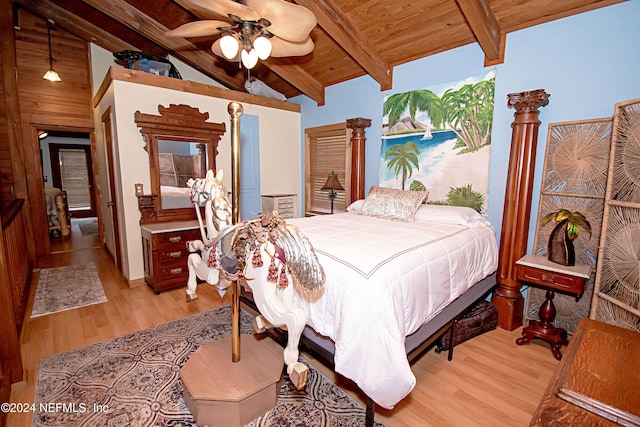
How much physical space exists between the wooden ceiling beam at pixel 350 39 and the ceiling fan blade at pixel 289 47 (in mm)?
696

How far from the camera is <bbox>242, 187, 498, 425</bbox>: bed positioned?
1.46 metres

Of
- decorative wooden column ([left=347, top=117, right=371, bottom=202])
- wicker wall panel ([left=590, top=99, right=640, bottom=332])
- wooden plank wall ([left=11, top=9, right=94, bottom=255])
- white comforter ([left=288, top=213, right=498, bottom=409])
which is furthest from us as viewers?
wooden plank wall ([left=11, top=9, right=94, bottom=255])

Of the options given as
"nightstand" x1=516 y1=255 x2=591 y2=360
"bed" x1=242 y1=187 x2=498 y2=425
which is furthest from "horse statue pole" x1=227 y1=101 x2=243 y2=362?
"nightstand" x1=516 y1=255 x2=591 y2=360

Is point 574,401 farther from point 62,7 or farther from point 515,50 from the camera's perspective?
point 62,7

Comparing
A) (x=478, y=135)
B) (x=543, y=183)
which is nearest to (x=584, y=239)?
(x=543, y=183)

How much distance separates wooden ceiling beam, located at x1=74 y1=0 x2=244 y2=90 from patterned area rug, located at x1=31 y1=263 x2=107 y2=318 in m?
3.20

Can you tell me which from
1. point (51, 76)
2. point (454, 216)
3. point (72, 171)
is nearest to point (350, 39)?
→ point (454, 216)

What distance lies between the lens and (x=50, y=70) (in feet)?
13.7

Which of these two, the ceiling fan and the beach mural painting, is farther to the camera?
the beach mural painting

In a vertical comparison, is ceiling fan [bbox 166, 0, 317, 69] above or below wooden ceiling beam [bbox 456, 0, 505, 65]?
below

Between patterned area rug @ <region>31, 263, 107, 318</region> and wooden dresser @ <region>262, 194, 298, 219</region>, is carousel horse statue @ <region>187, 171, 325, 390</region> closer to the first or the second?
patterned area rug @ <region>31, 263, 107, 318</region>

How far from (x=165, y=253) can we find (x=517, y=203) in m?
3.58

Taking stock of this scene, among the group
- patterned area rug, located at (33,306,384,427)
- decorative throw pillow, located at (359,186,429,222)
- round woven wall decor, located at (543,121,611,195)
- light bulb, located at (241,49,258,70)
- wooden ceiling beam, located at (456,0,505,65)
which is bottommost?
patterned area rug, located at (33,306,384,427)

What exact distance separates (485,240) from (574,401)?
201 cm
